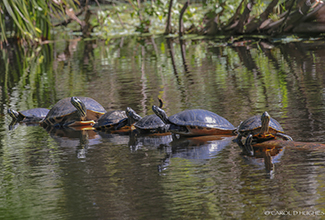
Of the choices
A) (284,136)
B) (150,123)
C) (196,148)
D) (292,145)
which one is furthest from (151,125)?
(292,145)

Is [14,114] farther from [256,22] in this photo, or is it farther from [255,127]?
[256,22]

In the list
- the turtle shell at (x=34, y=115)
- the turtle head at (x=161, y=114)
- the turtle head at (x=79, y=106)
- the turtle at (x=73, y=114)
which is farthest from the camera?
the turtle shell at (x=34, y=115)

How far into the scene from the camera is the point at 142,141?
4996mm

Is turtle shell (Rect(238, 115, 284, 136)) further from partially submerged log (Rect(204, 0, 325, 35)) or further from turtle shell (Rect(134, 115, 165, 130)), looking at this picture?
partially submerged log (Rect(204, 0, 325, 35))

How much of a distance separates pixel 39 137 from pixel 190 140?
1.91m

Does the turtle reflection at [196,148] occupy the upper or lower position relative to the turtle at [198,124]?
lower

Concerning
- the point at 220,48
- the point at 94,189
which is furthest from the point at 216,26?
the point at 94,189

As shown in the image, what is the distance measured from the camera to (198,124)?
15.7 ft

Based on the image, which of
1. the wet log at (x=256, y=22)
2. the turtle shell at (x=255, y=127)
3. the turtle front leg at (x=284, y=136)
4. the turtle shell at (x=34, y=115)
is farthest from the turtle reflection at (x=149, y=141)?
the wet log at (x=256, y=22)

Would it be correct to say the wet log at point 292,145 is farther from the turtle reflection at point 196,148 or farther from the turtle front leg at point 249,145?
the turtle reflection at point 196,148

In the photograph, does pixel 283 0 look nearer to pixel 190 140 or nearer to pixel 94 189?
pixel 190 140

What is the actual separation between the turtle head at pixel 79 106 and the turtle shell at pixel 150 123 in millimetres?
967

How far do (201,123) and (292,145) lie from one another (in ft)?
3.32

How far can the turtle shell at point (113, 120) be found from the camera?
5.53 m
